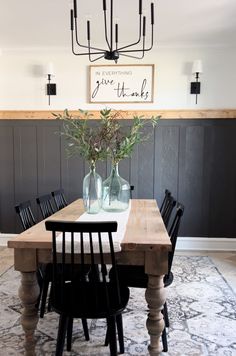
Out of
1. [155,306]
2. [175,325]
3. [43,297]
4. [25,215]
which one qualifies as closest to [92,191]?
[25,215]

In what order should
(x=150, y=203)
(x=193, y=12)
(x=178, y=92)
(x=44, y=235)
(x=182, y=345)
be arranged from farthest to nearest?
(x=178, y=92) < (x=150, y=203) < (x=193, y=12) < (x=182, y=345) < (x=44, y=235)

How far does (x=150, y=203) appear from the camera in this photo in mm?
3041

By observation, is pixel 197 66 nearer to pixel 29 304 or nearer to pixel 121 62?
pixel 121 62

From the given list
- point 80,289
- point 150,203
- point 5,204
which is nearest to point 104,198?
point 150,203

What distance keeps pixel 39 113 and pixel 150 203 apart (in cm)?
A: 199

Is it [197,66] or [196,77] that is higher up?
[197,66]

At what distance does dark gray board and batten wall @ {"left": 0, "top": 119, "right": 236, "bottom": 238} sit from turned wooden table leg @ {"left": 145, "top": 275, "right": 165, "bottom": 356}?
2403 millimetres

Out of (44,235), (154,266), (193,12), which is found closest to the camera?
(154,266)

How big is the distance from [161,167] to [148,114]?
70 centimetres

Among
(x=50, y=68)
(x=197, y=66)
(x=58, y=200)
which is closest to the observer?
(x=58, y=200)

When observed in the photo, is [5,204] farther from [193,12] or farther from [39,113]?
[193,12]

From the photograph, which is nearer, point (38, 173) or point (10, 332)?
A: point (10, 332)

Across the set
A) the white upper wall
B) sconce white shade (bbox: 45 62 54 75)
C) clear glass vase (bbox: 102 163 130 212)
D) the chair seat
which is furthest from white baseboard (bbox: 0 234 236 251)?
sconce white shade (bbox: 45 62 54 75)

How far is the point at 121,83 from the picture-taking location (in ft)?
13.0
